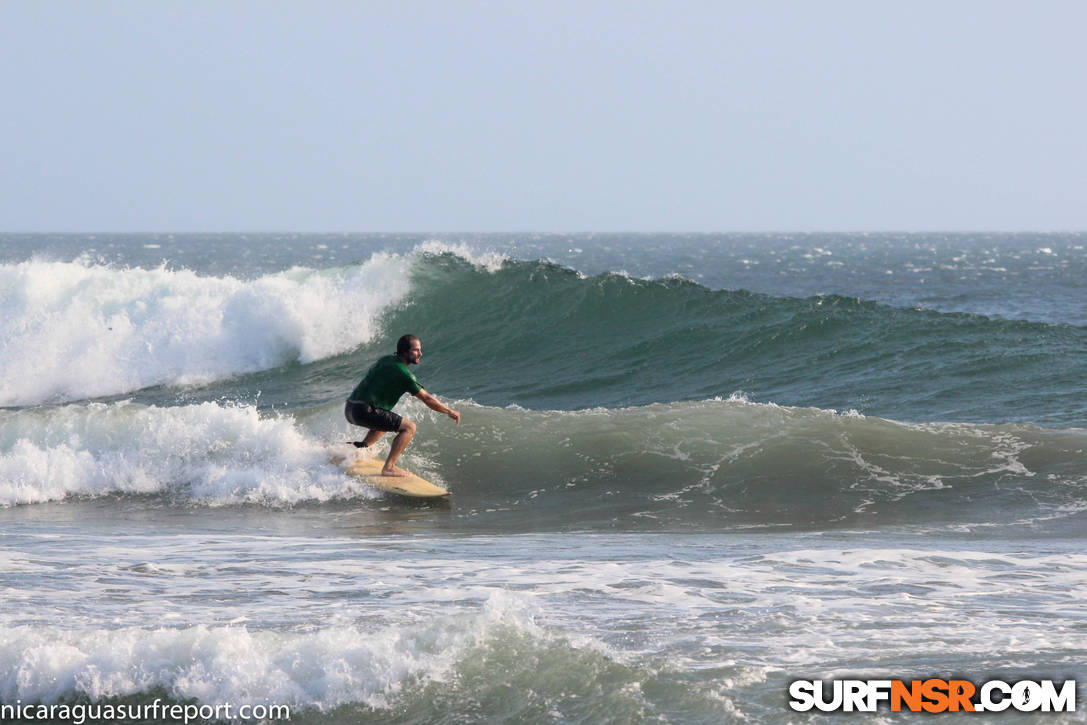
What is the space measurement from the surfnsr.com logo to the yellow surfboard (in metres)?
6.08

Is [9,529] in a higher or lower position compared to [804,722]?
lower

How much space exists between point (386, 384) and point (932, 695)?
21.4ft

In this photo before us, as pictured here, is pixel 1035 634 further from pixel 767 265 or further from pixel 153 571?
pixel 767 265

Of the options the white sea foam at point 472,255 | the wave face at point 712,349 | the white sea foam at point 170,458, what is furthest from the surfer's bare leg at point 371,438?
the white sea foam at point 472,255

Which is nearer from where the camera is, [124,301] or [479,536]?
[479,536]

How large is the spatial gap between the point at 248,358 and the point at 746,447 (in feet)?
38.0

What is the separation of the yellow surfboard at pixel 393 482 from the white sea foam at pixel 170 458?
0.11 metres

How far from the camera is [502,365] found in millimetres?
19266

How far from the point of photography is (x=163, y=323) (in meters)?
21.3

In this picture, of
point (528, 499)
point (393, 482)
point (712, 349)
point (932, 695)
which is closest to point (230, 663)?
point (932, 695)

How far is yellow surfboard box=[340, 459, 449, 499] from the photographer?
1060 centimetres

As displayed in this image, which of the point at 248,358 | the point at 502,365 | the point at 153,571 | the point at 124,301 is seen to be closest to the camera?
the point at 153,571

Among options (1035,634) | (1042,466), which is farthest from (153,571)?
(1042,466)

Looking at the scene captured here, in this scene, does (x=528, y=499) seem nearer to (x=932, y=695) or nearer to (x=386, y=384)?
(x=386, y=384)
